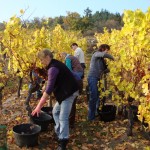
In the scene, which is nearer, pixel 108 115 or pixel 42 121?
pixel 42 121

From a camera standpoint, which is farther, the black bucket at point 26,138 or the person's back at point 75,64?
the person's back at point 75,64

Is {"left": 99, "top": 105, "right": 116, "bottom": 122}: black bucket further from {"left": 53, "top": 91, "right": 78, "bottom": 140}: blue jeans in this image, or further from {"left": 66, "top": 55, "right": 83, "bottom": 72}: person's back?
{"left": 53, "top": 91, "right": 78, "bottom": 140}: blue jeans

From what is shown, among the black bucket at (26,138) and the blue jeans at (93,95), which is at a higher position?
the blue jeans at (93,95)

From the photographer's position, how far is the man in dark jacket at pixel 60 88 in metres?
4.96

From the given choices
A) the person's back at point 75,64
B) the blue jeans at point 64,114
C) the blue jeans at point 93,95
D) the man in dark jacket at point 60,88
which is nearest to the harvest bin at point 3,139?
the man in dark jacket at point 60,88

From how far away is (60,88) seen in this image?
518 centimetres

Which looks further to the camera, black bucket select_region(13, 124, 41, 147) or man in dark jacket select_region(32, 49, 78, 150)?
black bucket select_region(13, 124, 41, 147)

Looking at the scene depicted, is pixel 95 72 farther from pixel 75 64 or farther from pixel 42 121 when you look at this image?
pixel 42 121

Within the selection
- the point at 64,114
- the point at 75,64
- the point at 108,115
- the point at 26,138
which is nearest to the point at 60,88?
the point at 64,114

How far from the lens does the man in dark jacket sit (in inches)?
195

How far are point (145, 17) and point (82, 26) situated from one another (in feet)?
133

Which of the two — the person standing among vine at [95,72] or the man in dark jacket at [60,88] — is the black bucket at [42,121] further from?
the person standing among vine at [95,72]

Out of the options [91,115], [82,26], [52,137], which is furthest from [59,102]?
[82,26]

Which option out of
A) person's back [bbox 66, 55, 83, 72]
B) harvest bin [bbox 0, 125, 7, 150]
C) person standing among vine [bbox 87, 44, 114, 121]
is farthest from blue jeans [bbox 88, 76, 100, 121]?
harvest bin [bbox 0, 125, 7, 150]
